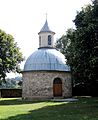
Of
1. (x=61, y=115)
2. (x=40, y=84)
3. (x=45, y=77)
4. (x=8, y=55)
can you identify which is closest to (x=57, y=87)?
(x=45, y=77)

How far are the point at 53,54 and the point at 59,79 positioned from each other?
3.81 m

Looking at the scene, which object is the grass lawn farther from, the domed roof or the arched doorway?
the domed roof

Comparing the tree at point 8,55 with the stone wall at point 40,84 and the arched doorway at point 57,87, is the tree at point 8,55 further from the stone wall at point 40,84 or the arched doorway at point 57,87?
the arched doorway at point 57,87

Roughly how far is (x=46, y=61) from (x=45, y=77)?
2425 millimetres

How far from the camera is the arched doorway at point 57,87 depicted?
41.9m

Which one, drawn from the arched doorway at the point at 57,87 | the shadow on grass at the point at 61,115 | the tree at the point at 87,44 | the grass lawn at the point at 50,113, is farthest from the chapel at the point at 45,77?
the shadow on grass at the point at 61,115

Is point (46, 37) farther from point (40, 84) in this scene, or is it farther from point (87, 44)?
point (87, 44)

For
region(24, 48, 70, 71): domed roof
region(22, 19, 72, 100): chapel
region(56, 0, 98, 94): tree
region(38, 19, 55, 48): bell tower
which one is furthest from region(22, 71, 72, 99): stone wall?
region(56, 0, 98, 94): tree

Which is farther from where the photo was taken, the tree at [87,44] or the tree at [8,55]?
the tree at [8,55]

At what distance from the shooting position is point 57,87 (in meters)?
42.1

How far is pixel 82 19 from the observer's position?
29047 mm

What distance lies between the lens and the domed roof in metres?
41.8

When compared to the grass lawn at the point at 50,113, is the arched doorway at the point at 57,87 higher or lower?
higher

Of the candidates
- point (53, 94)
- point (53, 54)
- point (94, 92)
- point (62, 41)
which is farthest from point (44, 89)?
point (62, 41)
